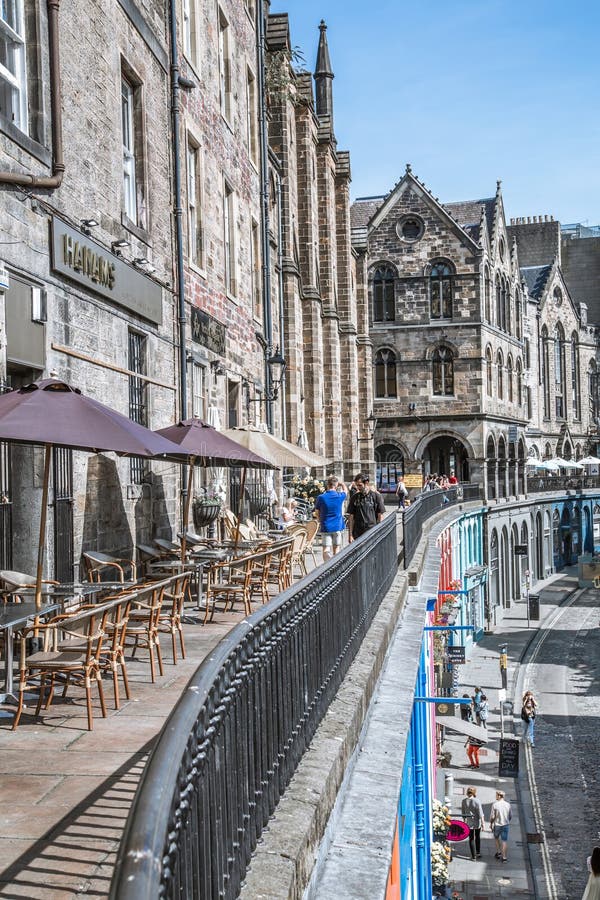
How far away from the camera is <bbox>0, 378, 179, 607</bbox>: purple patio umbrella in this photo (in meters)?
6.82

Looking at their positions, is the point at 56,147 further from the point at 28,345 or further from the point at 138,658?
the point at 138,658

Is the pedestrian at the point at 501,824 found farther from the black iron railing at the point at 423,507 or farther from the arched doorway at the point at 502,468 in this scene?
the arched doorway at the point at 502,468

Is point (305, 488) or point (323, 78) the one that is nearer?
point (305, 488)

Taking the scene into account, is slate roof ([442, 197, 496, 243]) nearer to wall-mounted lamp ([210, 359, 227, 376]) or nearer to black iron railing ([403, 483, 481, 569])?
black iron railing ([403, 483, 481, 569])

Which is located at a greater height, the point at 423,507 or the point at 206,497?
the point at 206,497

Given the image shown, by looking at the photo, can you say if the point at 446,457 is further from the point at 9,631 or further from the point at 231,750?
the point at 231,750

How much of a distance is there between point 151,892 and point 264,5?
996 inches

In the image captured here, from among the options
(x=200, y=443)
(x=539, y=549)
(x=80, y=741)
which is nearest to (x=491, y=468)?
(x=539, y=549)

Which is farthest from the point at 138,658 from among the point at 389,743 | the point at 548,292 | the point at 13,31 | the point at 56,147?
the point at 548,292

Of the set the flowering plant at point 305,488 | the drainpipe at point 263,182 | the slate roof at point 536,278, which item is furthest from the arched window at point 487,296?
the drainpipe at point 263,182

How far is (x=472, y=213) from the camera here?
51750mm

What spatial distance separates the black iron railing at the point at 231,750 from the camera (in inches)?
85.1

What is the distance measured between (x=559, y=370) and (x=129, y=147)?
61368mm

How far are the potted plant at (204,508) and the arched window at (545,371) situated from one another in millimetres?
54200
